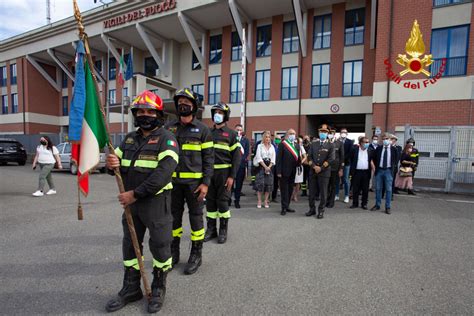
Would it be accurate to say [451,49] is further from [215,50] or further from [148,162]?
[148,162]

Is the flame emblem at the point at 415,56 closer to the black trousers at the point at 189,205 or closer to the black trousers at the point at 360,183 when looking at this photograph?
the black trousers at the point at 360,183

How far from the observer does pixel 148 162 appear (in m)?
2.51

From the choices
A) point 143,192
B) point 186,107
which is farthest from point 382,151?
point 143,192

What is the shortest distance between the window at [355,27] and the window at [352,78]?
1.39 meters

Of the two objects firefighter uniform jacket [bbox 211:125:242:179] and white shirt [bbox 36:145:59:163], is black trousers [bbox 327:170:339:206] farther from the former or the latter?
white shirt [bbox 36:145:59:163]

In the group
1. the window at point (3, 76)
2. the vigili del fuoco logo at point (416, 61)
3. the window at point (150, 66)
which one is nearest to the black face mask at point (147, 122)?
the vigili del fuoco logo at point (416, 61)

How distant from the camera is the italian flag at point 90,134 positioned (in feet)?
8.77

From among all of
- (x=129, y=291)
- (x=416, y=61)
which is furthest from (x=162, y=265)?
(x=416, y=61)

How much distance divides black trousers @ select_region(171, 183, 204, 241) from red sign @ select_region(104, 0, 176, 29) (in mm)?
20495

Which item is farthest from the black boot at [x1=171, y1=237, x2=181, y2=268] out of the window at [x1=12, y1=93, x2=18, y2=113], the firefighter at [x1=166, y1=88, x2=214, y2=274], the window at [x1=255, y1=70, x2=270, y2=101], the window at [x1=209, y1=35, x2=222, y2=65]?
the window at [x1=12, y1=93, x2=18, y2=113]

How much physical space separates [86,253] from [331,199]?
5710 millimetres

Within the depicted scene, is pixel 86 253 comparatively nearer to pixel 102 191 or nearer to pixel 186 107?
pixel 186 107

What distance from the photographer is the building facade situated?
12.9 meters

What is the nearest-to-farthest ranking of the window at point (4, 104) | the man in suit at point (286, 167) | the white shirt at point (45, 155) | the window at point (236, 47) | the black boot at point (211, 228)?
the black boot at point (211, 228), the man in suit at point (286, 167), the white shirt at point (45, 155), the window at point (236, 47), the window at point (4, 104)
